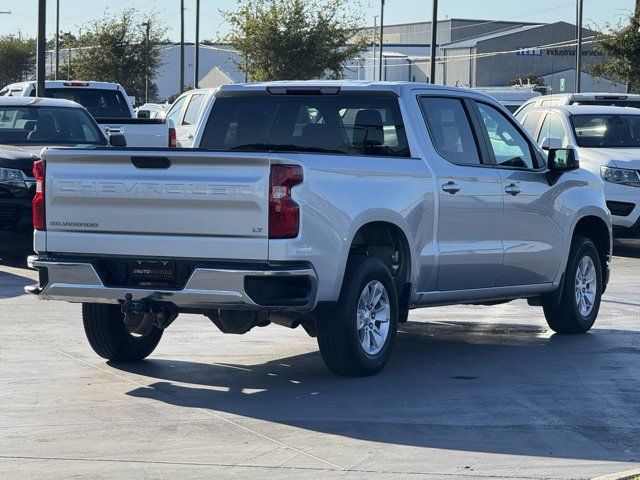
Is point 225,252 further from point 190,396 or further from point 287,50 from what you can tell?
point 287,50

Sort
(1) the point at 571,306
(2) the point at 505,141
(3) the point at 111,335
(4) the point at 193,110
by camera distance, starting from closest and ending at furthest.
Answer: (3) the point at 111,335 → (2) the point at 505,141 → (1) the point at 571,306 → (4) the point at 193,110

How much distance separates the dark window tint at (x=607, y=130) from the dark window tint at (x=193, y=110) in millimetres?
9050

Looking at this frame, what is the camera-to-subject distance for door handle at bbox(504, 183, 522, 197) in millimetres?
10445

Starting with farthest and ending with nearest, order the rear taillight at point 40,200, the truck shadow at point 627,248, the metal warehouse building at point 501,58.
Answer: the metal warehouse building at point 501,58 < the truck shadow at point 627,248 < the rear taillight at point 40,200

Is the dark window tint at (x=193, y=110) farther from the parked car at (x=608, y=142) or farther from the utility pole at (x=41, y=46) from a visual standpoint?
the parked car at (x=608, y=142)

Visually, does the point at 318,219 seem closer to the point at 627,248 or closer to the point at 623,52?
the point at 627,248

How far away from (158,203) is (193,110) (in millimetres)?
18308

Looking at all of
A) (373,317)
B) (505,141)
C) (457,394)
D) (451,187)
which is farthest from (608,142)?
(457,394)

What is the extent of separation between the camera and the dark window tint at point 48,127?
18.0 metres

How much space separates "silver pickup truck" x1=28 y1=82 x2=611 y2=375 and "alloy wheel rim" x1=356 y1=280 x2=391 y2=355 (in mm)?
15

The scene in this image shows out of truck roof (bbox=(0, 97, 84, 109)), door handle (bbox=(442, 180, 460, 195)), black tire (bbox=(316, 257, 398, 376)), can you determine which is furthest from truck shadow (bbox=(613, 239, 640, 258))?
black tire (bbox=(316, 257, 398, 376))

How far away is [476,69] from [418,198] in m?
95.3

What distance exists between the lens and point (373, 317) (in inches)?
360


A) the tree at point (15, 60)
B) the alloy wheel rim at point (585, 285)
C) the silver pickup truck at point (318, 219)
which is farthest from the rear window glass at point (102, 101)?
the tree at point (15, 60)
